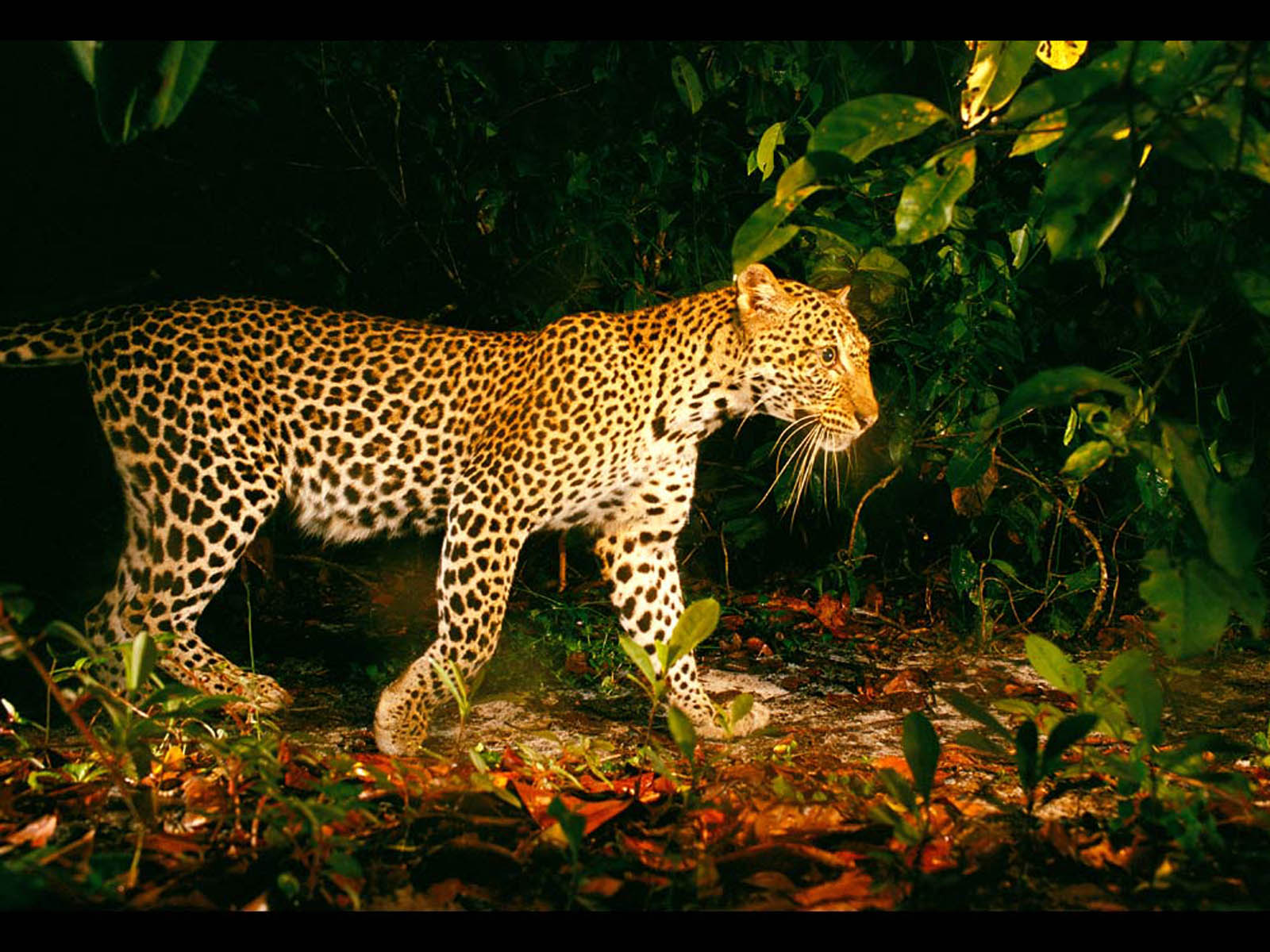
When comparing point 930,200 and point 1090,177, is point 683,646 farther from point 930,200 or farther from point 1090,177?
point 1090,177

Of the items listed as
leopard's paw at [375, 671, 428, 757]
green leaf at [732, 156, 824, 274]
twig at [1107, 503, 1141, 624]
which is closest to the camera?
green leaf at [732, 156, 824, 274]

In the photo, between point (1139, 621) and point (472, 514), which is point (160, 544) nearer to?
point (472, 514)

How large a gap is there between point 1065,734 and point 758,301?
7.97ft

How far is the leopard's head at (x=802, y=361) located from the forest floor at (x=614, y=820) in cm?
123

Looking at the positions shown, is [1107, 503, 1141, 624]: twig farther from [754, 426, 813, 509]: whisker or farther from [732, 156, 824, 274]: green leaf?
[732, 156, 824, 274]: green leaf

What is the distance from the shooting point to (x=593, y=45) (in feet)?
17.6

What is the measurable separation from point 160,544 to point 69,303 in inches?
62.5

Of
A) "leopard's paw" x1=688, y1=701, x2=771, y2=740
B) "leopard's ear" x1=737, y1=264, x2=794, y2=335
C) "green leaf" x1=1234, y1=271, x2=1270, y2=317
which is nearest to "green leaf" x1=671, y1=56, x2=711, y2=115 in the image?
"leopard's ear" x1=737, y1=264, x2=794, y2=335

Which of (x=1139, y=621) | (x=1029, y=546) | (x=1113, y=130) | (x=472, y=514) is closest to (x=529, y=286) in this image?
(x=472, y=514)

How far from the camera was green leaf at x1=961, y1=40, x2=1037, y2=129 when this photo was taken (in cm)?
221

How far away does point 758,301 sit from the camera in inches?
178

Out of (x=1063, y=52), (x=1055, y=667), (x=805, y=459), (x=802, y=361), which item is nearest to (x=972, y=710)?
(x=1055, y=667)

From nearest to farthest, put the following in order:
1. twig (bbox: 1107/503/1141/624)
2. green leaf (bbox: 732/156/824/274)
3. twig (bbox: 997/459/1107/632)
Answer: green leaf (bbox: 732/156/824/274) < twig (bbox: 997/459/1107/632) < twig (bbox: 1107/503/1141/624)

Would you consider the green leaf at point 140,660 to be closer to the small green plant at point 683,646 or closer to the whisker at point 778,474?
the small green plant at point 683,646
